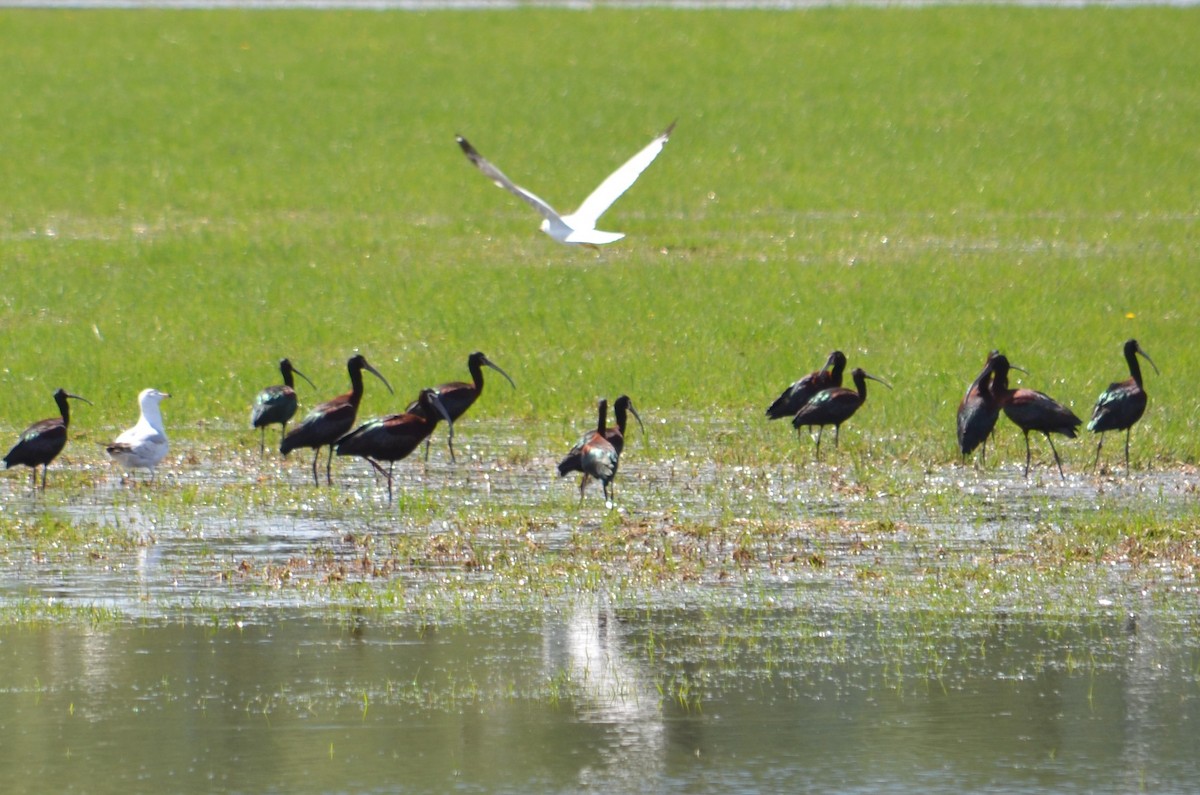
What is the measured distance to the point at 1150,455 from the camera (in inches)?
639

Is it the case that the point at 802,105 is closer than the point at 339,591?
No

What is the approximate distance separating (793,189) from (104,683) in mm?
27320

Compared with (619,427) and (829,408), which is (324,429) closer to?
(619,427)

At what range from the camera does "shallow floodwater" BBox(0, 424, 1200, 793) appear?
8422mm

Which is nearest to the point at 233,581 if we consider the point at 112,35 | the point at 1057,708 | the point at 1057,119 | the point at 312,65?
the point at 1057,708

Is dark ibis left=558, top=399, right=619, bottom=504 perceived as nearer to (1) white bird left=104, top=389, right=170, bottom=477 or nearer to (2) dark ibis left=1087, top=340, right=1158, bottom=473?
(1) white bird left=104, top=389, right=170, bottom=477

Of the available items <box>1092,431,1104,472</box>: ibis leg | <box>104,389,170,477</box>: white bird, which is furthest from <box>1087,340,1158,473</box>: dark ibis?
<box>104,389,170,477</box>: white bird

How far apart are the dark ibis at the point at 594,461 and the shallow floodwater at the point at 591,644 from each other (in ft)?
0.82

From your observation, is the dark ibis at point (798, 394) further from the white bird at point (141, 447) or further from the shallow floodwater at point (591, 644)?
the white bird at point (141, 447)

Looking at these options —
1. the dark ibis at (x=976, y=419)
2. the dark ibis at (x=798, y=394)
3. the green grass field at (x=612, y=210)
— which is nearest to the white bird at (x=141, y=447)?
the green grass field at (x=612, y=210)

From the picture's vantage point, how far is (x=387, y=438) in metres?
15.3

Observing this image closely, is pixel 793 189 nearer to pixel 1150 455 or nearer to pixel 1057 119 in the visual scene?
pixel 1057 119

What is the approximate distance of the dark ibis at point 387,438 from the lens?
15172mm

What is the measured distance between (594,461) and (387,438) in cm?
197
